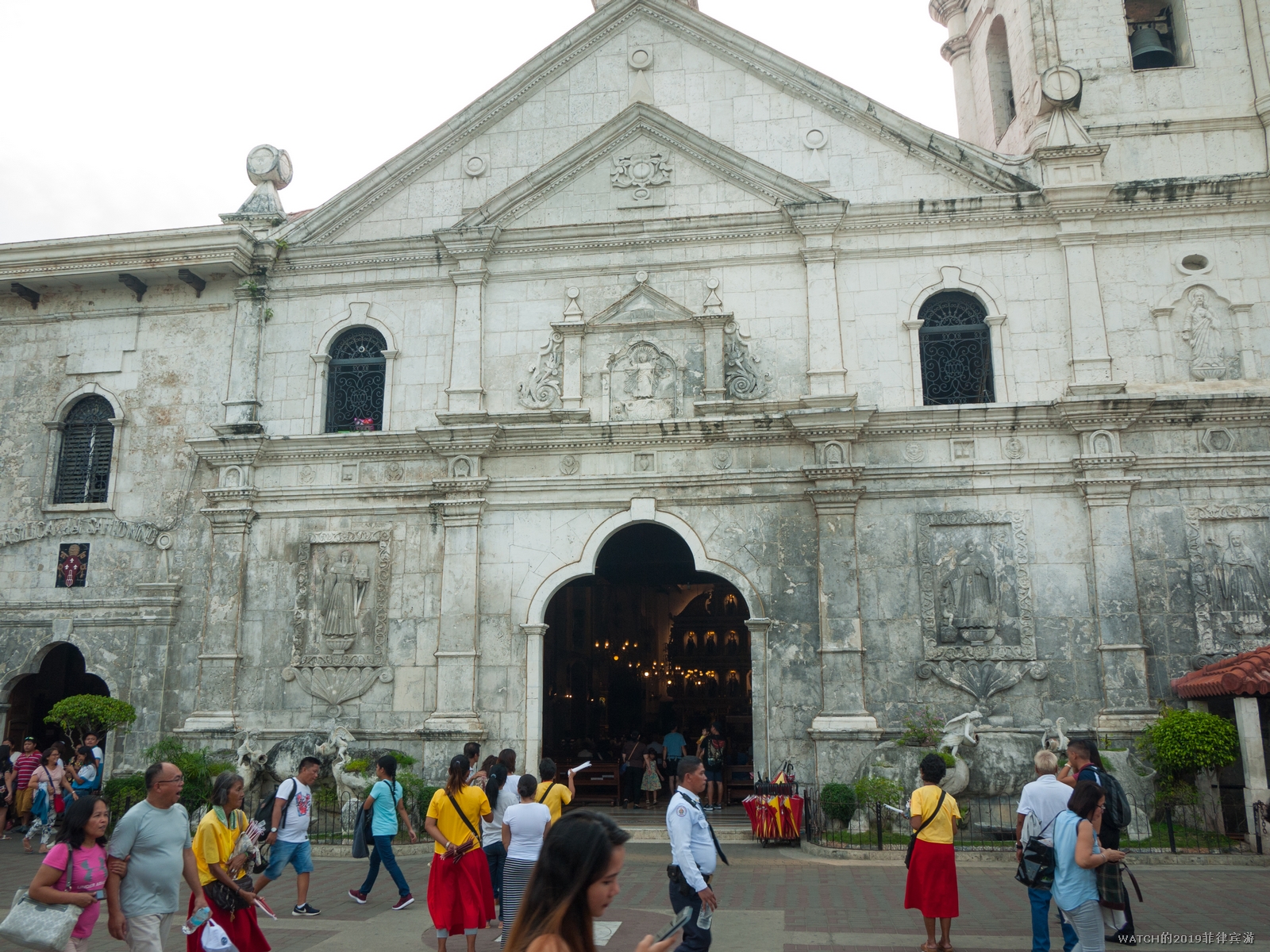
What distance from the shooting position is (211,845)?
7.36m

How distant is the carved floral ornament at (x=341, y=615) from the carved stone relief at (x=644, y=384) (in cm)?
492

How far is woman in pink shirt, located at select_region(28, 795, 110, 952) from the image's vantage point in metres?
6.10

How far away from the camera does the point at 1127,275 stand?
17.8 metres

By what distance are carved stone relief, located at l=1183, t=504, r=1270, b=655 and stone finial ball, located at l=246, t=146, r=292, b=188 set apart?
18.4 m

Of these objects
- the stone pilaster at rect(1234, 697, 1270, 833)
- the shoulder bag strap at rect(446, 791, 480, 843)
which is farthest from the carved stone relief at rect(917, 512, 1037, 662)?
the shoulder bag strap at rect(446, 791, 480, 843)

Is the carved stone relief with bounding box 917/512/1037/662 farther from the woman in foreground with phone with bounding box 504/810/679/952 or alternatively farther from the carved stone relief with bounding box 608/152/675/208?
the woman in foreground with phone with bounding box 504/810/679/952

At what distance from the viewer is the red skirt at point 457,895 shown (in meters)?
8.77

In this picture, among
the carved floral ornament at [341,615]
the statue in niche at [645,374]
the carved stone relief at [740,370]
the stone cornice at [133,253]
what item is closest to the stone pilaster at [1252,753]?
the carved stone relief at [740,370]

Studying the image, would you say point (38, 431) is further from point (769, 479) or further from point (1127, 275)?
point (1127, 275)

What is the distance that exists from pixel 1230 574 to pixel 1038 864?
10018 millimetres

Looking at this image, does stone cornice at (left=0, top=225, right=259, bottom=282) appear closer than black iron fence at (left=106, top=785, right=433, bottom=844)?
No

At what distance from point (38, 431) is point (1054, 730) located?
64.8ft

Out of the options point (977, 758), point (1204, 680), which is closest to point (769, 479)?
point (977, 758)

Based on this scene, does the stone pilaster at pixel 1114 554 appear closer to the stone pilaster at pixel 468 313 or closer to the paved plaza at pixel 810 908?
the paved plaza at pixel 810 908
